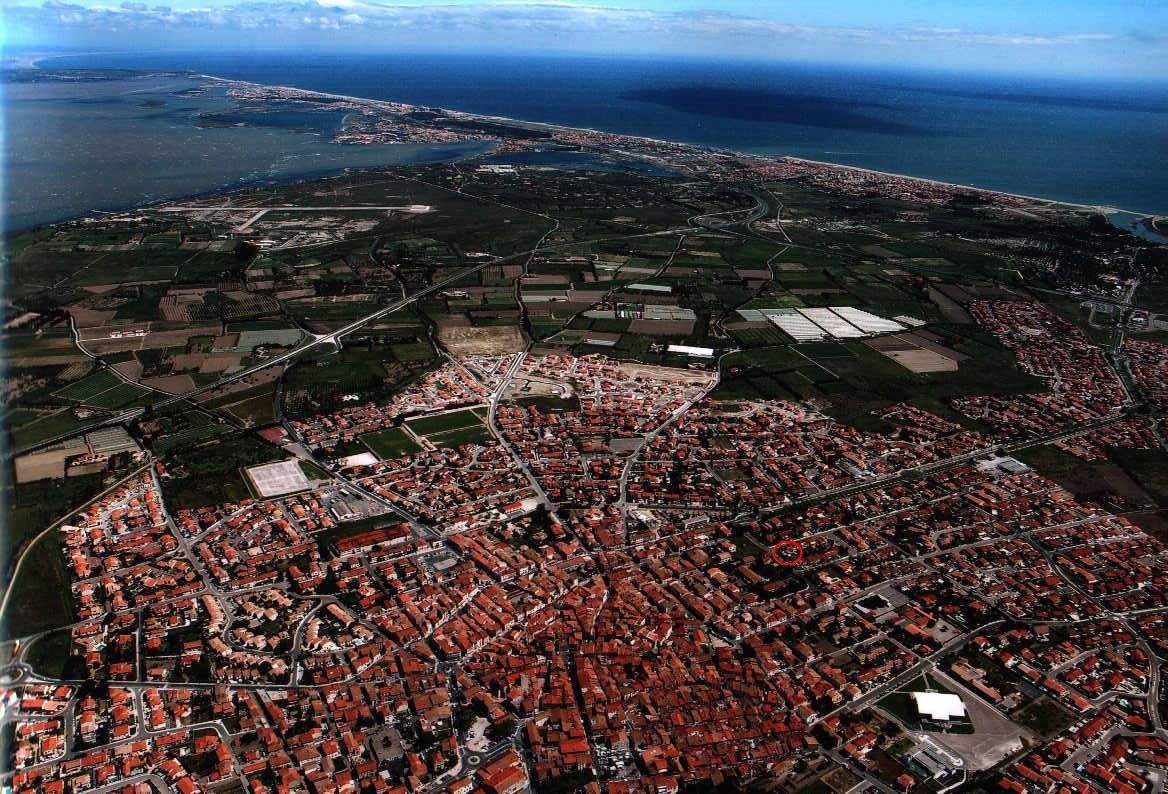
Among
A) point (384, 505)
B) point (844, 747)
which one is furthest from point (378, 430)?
point (844, 747)

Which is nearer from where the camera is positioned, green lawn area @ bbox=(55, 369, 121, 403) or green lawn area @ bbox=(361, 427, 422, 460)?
green lawn area @ bbox=(361, 427, 422, 460)

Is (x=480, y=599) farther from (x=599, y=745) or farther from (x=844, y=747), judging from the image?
(x=844, y=747)

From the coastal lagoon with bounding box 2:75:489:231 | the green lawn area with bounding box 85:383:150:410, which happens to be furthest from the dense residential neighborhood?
the coastal lagoon with bounding box 2:75:489:231

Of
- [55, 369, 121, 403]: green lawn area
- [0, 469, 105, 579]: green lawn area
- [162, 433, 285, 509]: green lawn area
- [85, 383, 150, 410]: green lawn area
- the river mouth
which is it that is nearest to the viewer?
[0, 469, 105, 579]: green lawn area

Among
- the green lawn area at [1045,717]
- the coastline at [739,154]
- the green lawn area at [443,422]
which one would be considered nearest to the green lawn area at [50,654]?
the green lawn area at [443,422]

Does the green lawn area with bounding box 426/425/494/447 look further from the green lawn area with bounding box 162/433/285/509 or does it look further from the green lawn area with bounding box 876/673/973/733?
the green lawn area with bounding box 876/673/973/733

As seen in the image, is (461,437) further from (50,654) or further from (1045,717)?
(1045,717)
